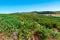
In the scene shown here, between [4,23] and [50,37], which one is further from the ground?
[4,23]

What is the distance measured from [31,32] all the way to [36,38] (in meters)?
0.43

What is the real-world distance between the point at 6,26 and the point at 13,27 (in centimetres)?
33

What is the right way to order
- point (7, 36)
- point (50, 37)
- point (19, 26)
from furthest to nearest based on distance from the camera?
point (50, 37) → point (19, 26) → point (7, 36)

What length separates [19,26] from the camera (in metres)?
9.53

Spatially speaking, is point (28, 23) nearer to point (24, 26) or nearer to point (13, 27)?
point (24, 26)

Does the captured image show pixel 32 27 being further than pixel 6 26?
Yes

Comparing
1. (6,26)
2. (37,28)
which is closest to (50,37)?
(37,28)

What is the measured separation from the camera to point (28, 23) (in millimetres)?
10031

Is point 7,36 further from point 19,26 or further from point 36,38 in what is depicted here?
point 36,38

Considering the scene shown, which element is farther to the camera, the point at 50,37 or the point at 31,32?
the point at 50,37

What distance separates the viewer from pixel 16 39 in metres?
8.93

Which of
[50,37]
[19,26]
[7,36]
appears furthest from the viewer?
[50,37]

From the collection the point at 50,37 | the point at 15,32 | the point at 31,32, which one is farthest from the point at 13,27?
the point at 50,37

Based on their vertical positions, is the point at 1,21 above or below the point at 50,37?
above
